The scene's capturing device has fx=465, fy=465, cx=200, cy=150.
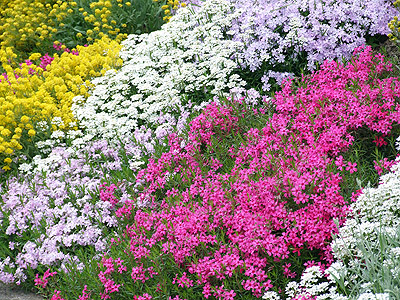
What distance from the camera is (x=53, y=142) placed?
650 centimetres

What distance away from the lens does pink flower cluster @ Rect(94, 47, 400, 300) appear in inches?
145

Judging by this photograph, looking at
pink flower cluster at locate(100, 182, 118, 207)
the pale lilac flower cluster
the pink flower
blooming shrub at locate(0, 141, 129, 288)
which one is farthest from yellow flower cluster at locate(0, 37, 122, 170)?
the pink flower

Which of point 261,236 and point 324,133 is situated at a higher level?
point 324,133

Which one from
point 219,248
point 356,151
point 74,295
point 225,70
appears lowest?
point 74,295

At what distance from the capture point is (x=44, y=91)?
282 inches

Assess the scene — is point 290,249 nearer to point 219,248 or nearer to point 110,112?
point 219,248

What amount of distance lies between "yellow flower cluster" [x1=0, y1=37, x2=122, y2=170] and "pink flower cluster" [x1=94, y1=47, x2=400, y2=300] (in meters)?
2.20

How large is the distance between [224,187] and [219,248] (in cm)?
78

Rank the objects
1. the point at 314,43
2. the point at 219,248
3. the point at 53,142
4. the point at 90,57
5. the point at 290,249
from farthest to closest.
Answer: the point at 90,57 → the point at 53,142 → the point at 314,43 → the point at 219,248 → the point at 290,249

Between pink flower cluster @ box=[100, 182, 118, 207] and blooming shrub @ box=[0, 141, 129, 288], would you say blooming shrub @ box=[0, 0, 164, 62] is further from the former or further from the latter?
pink flower cluster @ box=[100, 182, 118, 207]

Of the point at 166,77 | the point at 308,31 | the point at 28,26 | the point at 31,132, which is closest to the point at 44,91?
the point at 31,132

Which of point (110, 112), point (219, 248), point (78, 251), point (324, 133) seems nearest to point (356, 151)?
point (324, 133)

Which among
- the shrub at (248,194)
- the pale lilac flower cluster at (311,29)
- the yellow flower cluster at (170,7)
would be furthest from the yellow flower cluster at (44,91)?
the pale lilac flower cluster at (311,29)

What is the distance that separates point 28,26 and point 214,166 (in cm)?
663
